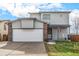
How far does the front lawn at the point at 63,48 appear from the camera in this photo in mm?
5160

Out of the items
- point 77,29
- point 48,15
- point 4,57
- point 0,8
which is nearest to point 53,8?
point 48,15

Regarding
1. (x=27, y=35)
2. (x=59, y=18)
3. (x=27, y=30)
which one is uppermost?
(x=59, y=18)

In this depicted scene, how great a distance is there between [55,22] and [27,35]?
67cm

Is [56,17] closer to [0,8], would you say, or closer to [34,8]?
[34,8]

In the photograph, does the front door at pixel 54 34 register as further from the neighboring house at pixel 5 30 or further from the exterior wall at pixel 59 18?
the neighboring house at pixel 5 30

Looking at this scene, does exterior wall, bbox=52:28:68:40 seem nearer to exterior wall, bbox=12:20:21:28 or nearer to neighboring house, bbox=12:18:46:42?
neighboring house, bbox=12:18:46:42

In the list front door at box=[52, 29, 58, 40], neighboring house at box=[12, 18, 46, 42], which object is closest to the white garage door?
neighboring house at box=[12, 18, 46, 42]

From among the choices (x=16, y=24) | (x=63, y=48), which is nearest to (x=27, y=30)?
(x=16, y=24)

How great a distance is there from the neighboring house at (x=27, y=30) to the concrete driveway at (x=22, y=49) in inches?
3.6

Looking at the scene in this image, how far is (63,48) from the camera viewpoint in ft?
17.0

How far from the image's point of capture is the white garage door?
526 centimetres

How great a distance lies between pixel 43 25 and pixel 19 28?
0.53 meters

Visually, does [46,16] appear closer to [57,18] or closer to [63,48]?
[57,18]

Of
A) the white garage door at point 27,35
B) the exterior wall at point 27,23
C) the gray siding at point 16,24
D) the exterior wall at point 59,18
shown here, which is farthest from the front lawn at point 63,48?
the gray siding at point 16,24
